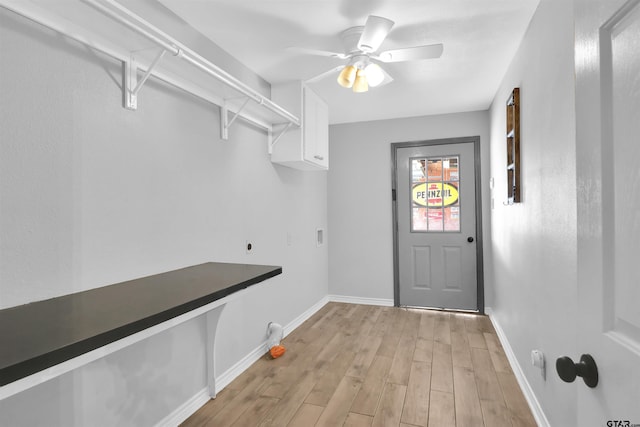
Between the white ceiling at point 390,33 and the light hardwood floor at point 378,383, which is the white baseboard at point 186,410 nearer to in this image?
the light hardwood floor at point 378,383

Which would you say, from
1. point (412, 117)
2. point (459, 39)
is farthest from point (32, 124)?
point (412, 117)

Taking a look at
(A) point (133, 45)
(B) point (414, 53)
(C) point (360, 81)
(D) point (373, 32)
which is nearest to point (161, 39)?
(A) point (133, 45)

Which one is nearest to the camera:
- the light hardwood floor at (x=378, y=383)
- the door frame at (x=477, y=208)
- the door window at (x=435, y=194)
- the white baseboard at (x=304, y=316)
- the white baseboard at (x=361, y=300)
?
the light hardwood floor at (x=378, y=383)

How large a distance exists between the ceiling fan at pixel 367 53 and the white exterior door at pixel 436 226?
7.22 feet

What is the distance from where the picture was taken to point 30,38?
4.18 feet

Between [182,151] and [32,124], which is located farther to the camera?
[182,151]

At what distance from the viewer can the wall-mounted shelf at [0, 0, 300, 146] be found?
125 centimetres

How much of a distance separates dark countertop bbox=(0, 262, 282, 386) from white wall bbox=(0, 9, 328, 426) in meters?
0.12

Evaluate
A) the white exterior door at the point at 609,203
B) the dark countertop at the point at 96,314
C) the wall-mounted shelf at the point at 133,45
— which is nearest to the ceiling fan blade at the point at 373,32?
the wall-mounted shelf at the point at 133,45

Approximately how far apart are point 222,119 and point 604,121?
2125mm

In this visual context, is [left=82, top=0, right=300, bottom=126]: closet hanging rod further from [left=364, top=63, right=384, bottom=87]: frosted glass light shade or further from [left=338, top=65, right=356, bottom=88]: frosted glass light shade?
[left=364, top=63, right=384, bottom=87]: frosted glass light shade

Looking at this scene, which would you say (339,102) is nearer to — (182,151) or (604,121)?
(182,151)

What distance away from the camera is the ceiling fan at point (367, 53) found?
6.31 ft

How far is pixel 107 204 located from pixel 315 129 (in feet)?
6.42
